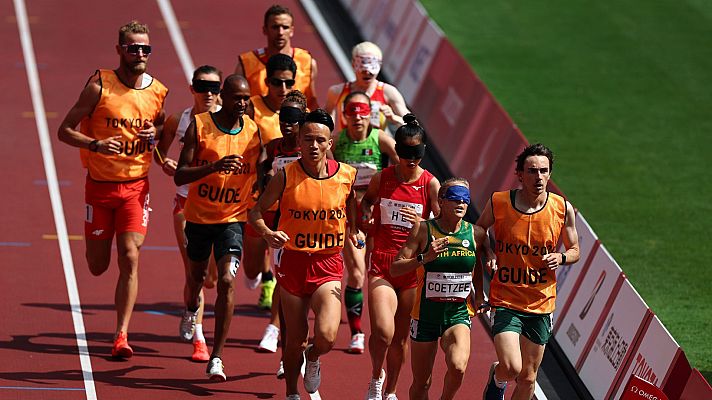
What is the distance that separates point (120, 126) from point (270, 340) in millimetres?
2508

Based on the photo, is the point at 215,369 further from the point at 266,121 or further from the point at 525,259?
the point at 525,259

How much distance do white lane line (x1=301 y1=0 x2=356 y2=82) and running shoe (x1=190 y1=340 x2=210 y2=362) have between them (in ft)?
31.9

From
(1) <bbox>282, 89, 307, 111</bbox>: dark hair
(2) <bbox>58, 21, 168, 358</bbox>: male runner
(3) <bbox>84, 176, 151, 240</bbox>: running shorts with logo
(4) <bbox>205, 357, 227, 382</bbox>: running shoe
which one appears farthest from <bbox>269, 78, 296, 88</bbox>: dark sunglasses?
(4) <bbox>205, 357, 227, 382</bbox>: running shoe

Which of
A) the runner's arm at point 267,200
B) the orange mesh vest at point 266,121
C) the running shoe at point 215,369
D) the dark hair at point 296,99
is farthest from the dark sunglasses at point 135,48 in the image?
the running shoe at point 215,369

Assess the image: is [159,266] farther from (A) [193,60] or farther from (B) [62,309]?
(A) [193,60]

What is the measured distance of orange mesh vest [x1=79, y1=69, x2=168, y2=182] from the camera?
13500 mm

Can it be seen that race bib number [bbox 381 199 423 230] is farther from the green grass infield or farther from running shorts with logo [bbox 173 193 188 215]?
the green grass infield

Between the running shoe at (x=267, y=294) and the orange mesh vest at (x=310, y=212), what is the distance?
342 centimetres

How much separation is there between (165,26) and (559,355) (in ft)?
44.1

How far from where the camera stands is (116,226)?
13.6 m

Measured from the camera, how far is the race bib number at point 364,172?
13.5 metres

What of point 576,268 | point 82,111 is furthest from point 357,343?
point 82,111

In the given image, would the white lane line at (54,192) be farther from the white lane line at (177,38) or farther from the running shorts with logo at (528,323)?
the running shorts with logo at (528,323)

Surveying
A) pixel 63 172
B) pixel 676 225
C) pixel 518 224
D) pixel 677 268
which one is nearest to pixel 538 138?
pixel 676 225
